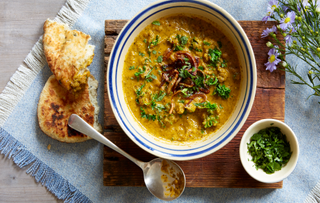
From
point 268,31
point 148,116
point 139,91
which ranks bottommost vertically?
point 148,116

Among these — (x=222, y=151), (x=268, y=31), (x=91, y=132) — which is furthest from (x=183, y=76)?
(x=91, y=132)

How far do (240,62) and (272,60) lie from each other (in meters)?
0.51

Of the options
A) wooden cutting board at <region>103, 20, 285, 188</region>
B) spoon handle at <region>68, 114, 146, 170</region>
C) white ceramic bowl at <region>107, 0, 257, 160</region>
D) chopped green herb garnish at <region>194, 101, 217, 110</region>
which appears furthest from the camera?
wooden cutting board at <region>103, 20, 285, 188</region>

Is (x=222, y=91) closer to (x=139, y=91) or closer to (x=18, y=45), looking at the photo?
(x=139, y=91)

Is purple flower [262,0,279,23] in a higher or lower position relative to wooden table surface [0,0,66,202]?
higher

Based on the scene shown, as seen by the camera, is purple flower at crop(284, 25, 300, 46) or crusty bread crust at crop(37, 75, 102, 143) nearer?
purple flower at crop(284, 25, 300, 46)

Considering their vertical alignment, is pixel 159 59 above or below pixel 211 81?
above

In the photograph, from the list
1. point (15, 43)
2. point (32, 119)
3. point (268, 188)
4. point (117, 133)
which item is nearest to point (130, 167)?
point (117, 133)

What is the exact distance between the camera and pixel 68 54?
352 cm

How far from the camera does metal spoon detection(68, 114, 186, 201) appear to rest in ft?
11.2

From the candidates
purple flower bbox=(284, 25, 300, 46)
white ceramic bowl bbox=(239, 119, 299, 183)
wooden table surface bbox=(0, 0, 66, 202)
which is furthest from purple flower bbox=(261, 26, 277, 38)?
wooden table surface bbox=(0, 0, 66, 202)

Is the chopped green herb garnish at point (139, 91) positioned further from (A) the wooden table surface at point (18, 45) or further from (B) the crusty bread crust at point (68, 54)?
(A) the wooden table surface at point (18, 45)

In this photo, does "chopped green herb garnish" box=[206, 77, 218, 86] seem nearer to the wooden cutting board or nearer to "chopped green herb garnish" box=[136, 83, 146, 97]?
the wooden cutting board

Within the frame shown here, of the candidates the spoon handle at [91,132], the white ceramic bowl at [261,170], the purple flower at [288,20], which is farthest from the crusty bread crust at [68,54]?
the purple flower at [288,20]
